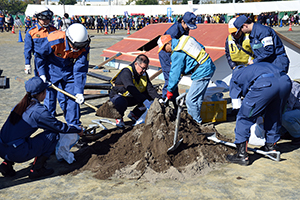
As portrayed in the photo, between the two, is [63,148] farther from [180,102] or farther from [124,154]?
[180,102]

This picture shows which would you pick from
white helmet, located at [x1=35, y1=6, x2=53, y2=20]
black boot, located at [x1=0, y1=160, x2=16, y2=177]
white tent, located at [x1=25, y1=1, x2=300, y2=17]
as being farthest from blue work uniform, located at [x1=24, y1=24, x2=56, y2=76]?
white tent, located at [x1=25, y1=1, x2=300, y2=17]

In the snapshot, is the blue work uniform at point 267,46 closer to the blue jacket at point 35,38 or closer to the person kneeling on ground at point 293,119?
the person kneeling on ground at point 293,119

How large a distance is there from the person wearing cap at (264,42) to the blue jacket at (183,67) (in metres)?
0.89

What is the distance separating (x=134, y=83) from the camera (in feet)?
18.4

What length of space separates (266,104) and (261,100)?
113 millimetres

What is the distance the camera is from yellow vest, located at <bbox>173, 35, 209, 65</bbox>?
5125 millimetres

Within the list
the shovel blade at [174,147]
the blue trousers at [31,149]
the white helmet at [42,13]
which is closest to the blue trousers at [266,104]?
the shovel blade at [174,147]

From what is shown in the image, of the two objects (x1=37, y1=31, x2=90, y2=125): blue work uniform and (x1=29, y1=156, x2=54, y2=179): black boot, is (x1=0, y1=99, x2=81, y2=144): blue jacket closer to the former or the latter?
(x1=29, y1=156, x2=54, y2=179): black boot

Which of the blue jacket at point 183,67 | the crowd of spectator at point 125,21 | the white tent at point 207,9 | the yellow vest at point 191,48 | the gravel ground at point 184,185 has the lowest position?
the gravel ground at point 184,185

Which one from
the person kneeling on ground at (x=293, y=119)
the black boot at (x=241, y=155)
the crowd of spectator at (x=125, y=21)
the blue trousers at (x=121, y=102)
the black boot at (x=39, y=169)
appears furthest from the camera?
the crowd of spectator at (x=125, y=21)

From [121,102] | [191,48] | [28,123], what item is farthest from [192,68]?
[28,123]

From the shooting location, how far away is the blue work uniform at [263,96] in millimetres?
3932

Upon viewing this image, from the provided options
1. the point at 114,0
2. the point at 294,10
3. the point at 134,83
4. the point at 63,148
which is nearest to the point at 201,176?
the point at 63,148

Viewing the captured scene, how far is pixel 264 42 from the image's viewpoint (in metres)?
5.27
